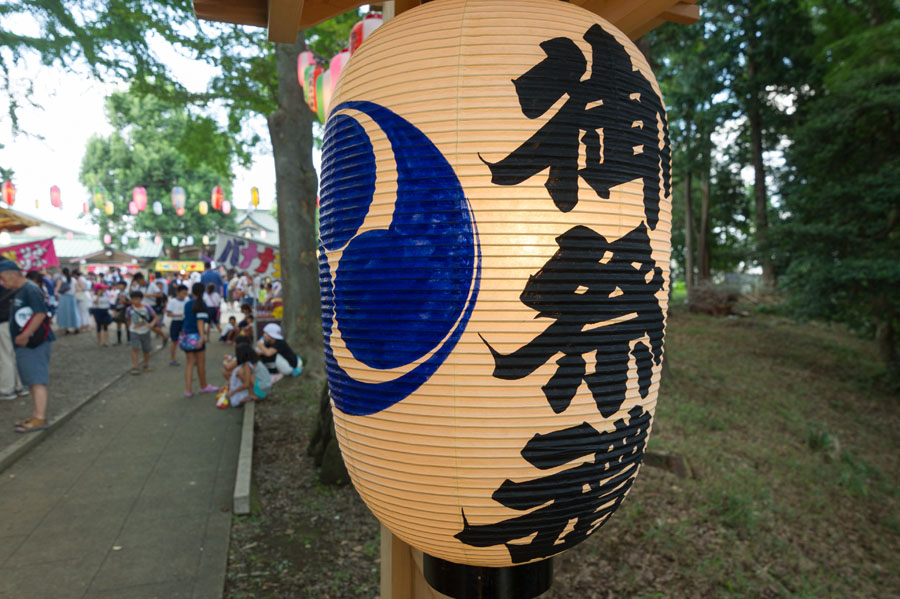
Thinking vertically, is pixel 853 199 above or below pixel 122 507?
above

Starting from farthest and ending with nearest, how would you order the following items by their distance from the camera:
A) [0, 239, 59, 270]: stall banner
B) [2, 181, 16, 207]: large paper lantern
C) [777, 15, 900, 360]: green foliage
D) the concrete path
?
[2, 181, 16, 207]: large paper lantern → [0, 239, 59, 270]: stall banner → [777, 15, 900, 360]: green foliage → the concrete path

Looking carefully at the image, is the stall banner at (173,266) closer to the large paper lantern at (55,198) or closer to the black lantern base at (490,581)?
the large paper lantern at (55,198)

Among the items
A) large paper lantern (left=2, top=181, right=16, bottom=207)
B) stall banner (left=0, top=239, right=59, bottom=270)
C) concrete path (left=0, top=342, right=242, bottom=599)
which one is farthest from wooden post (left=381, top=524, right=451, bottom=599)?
large paper lantern (left=2, top=181, right=16, bottom=207)

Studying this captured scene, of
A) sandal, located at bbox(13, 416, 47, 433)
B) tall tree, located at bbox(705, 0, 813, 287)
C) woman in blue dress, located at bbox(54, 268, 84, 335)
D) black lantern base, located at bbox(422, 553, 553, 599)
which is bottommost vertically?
sandal, located at bbox(13, 416, 47, 433)

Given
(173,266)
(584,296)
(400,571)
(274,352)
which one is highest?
(173,266)

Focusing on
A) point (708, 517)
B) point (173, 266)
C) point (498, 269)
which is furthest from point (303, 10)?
point (173, 266)

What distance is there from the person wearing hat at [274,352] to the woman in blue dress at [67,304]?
32.4 feet

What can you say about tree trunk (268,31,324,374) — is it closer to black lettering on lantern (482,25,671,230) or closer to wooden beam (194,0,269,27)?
wooden beam (194,0,269,27)

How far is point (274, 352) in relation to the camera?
8750 millimetres

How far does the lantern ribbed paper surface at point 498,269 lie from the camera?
58.9 inches

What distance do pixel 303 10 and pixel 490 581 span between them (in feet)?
7.71

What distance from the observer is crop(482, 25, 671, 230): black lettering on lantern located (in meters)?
1.51

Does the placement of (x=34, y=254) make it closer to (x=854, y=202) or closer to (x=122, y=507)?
(x=122, y=507)

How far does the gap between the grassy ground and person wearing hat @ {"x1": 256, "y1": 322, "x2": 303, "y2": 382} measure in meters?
0.45
